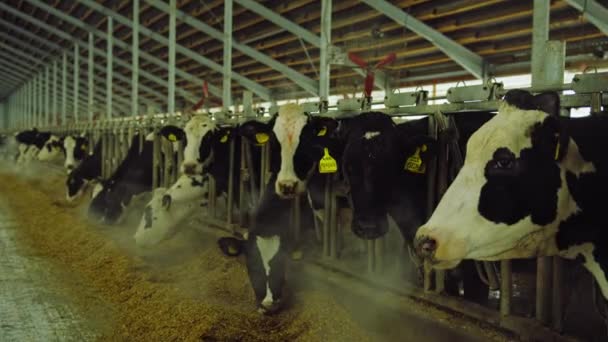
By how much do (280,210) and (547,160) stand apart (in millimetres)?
2603

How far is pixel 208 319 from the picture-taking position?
13.2 ft

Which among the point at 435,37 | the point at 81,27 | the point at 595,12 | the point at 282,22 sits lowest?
the point at 595,12

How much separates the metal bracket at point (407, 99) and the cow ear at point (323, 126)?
1.89 feet

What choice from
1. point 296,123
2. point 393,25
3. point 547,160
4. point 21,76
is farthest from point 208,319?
point 21,76

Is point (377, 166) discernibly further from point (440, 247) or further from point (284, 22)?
point (284, 22)

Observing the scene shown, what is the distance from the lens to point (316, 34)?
391 inches

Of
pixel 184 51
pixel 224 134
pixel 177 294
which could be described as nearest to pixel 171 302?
pixel 177 294

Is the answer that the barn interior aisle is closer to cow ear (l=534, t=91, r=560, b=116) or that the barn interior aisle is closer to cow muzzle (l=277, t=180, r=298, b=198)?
cow muzzle (l=277, t=180, r=298, b=198)

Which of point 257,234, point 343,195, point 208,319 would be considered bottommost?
point 208,319

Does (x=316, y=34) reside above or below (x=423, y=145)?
above

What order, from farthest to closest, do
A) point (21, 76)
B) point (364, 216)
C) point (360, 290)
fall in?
1. point (21, 76)
2. point (360, 290)
3. point (364, 216)

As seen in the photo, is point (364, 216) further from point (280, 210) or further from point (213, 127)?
point (213, 127)

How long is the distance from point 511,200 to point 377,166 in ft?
4.25

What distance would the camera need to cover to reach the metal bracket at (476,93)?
117 inches
